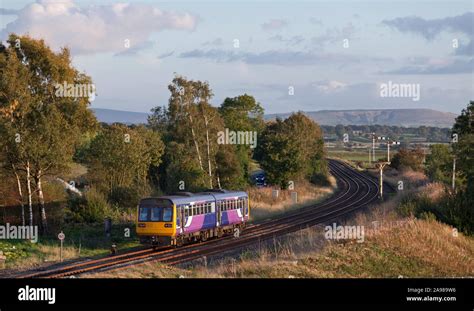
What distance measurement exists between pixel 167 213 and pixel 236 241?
412 cm

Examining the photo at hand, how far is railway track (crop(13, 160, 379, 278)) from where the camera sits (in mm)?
23078

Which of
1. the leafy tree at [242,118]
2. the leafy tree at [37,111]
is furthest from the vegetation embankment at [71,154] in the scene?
the leafy tree at [242,118]

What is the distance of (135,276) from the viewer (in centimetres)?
1966

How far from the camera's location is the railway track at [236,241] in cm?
2308

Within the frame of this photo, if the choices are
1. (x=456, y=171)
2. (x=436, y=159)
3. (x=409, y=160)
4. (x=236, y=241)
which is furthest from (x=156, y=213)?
(x=409, y=160)

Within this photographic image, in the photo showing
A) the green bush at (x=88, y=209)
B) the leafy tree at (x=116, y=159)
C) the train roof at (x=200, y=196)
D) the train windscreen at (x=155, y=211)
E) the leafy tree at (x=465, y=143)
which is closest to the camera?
the train windscreen at (x=155, y=211)

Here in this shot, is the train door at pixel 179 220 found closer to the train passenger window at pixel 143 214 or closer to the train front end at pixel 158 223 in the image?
the train front end at pixel 158 223

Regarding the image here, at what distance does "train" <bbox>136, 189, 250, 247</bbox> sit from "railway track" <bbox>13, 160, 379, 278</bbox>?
512 millimetres

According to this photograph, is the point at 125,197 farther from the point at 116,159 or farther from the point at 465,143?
the point at 465,143

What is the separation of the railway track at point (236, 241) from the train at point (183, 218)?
512 mm

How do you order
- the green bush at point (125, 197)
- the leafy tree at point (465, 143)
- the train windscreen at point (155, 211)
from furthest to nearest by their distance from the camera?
the leafy tree at point (465, 143) → the green bush at point (125, 197) → the train windscreen at point (155, 211)

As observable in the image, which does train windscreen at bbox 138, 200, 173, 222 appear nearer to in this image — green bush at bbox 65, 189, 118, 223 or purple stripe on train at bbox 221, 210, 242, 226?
purple stripe on train at bbox 221, 210, 242, 226

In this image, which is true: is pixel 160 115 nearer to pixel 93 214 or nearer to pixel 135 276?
pixel 93 214
